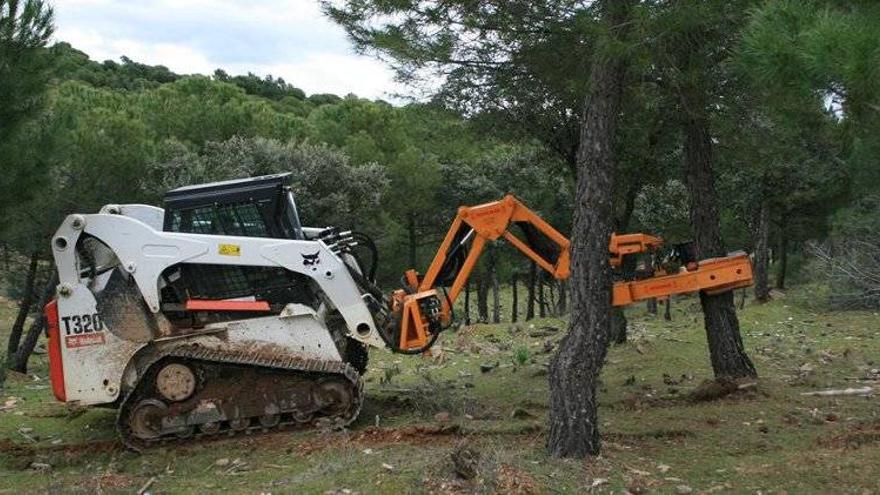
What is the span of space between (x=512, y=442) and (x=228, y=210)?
389cm

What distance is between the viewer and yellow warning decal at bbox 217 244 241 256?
8141 mm

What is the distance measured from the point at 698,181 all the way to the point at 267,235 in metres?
4.85

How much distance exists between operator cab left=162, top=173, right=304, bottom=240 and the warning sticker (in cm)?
131

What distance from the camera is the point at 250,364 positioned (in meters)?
7.88

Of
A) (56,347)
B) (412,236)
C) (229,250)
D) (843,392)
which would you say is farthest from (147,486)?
(412,236)

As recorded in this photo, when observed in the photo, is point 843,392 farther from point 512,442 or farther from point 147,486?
point 147,486

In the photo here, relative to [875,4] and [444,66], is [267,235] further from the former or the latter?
[875,4]

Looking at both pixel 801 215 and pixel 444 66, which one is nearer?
pixel 444 66

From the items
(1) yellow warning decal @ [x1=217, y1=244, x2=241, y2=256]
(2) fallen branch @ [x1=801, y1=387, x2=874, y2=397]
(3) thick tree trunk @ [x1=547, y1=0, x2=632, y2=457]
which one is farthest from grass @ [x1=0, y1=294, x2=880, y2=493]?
(1) yellow warning decal @ [x1=217, y1=244, x2=241, y2=256]

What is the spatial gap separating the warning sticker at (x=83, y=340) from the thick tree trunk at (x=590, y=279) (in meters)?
4.71

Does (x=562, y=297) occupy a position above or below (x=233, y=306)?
below

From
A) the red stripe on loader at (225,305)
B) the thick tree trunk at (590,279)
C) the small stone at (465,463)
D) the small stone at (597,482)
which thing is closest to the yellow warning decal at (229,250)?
the red stripe on loader at (225,305)

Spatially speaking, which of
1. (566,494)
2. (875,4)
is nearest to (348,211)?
(566,494)

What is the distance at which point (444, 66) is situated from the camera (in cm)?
A: 789
